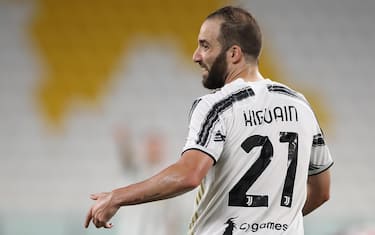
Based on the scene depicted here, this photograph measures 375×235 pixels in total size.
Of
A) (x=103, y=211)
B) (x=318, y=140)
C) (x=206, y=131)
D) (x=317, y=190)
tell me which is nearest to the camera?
(x=103, y=211)

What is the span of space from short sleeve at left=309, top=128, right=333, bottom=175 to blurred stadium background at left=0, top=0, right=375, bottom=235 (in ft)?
11.3

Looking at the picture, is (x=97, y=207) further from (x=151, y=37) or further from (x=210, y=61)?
(x=151, y=37)

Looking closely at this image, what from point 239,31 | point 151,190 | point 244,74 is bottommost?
point 151,190

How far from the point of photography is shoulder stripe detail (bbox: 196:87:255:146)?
98.3 inches

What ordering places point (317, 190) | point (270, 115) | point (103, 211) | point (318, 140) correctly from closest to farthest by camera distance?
point (103, 211) → point (270, 115) → point (318, 140) → point (317, 190)

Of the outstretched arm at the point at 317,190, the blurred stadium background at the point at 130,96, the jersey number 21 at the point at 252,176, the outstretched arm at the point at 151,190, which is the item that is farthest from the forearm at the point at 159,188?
the blurred stadium background at the point at 130,96

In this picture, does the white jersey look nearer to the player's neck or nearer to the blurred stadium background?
the player's neck

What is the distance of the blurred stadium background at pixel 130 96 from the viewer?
6.55 m

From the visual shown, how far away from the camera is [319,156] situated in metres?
2.84

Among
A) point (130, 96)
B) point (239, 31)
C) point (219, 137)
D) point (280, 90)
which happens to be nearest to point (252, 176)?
point (219, 137)

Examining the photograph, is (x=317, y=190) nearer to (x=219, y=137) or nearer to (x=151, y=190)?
(x=219, y=137)

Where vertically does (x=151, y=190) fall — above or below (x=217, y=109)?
below

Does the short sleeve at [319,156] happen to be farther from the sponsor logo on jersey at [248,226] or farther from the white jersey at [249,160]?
the sponsor logo on jersey at [248,226]

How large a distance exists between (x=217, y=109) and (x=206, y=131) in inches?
3.3
